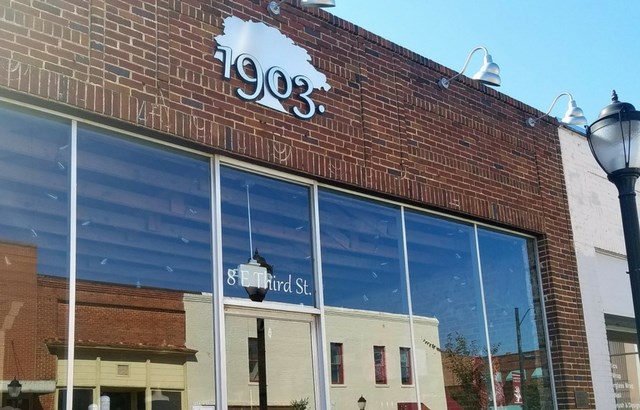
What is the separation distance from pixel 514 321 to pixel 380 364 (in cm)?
278

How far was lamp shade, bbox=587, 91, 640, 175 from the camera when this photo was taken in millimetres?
6809

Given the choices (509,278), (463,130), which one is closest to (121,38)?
(463,130)

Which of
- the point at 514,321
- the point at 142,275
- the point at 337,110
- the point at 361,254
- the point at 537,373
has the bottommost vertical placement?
the point at 537,373

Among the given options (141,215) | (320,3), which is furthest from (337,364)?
(320,3)

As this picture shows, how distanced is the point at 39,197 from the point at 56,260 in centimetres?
50

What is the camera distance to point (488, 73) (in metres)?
10.7

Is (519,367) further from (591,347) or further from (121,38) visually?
(121,38)

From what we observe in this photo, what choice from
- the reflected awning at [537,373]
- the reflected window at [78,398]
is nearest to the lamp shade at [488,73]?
the reflected awning at [537,373]

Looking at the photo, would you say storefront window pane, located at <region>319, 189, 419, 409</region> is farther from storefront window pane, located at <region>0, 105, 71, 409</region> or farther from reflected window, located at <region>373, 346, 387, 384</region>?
storefront window pane, located at <region>0, 105, 71, 409</region>

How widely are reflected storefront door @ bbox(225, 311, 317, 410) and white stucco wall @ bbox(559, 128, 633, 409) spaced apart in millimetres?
5095

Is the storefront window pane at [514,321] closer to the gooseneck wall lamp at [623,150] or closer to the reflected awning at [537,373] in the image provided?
the reflected awning at [537,373]

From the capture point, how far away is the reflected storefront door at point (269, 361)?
7390 mm

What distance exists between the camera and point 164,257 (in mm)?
7176

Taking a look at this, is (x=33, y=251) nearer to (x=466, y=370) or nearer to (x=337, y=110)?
(x=337, y=110)
